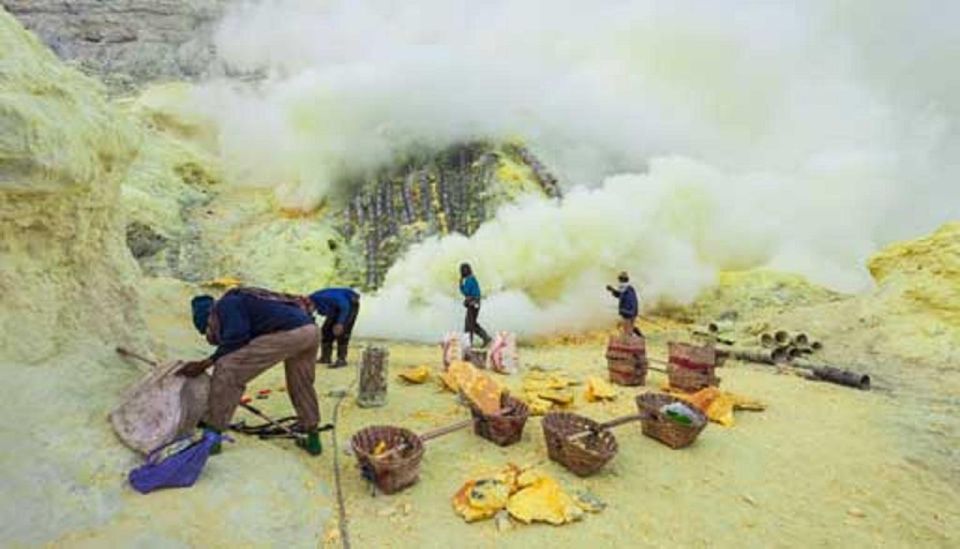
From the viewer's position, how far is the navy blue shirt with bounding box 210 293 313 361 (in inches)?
158

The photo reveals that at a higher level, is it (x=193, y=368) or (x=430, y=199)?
(x=430, y=199)

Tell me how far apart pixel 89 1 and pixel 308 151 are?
23.3 meters

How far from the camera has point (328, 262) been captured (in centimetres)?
1357

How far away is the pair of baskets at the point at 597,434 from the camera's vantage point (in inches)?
173

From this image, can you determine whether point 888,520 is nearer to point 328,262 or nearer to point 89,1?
point 328,262

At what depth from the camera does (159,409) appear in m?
3.77

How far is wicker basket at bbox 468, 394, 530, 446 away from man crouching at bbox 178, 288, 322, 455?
4.95 ft

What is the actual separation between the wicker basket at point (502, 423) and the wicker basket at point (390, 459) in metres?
0.84

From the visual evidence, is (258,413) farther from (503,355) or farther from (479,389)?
(503,355)

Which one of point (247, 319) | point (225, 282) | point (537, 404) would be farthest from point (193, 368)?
point (225, 282)

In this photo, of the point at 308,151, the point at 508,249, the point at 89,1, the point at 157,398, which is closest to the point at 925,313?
the point at 508,249

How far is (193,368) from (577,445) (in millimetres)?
2688

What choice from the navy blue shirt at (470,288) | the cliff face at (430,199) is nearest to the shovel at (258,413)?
the navy blue shirt at (470,288)

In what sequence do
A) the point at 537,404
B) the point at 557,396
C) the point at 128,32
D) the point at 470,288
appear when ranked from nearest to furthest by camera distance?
the point at 537,404
the point at 557,396
the point at 470,288
the point at 128,32
